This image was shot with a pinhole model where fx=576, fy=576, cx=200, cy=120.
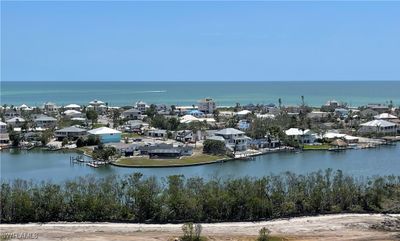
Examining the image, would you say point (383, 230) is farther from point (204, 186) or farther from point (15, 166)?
point (15, 166)

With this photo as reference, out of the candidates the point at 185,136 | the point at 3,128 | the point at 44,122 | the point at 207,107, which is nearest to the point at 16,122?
the point at 44,122

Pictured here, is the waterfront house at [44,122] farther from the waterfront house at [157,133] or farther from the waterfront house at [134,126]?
the waterfront house at [157,133]

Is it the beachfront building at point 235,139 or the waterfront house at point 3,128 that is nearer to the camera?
the beachfront building at point 235,139

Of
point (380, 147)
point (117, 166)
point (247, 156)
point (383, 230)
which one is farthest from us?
point (380, 147)

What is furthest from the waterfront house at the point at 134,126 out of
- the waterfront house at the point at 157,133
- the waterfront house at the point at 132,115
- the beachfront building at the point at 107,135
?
Answer: the waterfront house at the point at 132,115

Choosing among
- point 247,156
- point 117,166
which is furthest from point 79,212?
point 247,156

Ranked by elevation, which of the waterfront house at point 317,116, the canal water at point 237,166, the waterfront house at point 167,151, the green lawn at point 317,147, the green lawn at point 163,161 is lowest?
the canal water at point 237,166

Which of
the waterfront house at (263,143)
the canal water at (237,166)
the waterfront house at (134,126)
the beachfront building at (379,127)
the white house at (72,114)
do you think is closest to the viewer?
the canal water at (237,166)
